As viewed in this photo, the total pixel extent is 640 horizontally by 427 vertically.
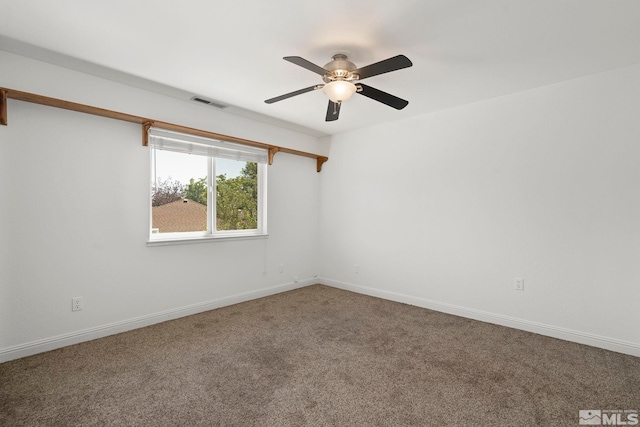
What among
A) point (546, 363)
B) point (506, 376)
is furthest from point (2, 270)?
point (546, 363)

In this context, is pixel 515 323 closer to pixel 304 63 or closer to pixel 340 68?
pixel 340 68

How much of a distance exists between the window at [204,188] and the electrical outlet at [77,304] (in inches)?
30.5

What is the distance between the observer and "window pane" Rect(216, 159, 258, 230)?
3957 mm

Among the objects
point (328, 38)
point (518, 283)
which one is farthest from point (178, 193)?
point (518, 283)

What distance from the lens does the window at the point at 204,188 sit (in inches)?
134

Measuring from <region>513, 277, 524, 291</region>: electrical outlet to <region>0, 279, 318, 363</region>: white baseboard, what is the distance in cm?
293

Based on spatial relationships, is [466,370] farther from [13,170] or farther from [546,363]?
[13,170]

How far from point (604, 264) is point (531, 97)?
1675 mm

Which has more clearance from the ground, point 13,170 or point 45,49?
point 45,49

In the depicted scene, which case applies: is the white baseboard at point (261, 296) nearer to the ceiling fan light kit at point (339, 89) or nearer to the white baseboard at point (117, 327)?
the white baseboard at point (117, 327)

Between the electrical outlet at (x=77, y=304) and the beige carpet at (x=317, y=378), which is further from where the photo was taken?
the electrical outlet at (x=77, y=304)

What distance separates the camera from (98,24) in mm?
2055

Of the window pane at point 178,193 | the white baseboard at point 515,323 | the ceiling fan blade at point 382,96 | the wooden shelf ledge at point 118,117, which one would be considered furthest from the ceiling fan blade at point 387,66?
the white baseboard at point 515,323
